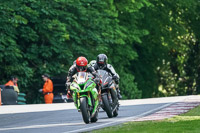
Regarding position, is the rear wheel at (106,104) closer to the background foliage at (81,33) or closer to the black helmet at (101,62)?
the black helmet at (101,62)

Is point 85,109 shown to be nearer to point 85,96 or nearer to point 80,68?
point 85,96

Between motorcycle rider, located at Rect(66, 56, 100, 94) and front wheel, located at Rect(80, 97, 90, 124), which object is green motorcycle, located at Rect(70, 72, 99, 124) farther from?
motorcycle rider, located at Rect(66, 56, 100, 94)

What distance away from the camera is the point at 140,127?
13281 mm

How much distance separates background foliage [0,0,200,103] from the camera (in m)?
29.7

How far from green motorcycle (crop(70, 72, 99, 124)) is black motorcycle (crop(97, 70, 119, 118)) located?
1.11 meters

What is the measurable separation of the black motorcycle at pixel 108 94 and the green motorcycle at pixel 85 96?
43.5 inches

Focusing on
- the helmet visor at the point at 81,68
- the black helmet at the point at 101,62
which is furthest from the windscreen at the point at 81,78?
the black helmet at the point at 101,62

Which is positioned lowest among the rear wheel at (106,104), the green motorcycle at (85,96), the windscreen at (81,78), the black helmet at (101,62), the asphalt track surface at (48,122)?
the asphalt track surface at (48,122)

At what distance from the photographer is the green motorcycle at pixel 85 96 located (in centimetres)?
1534

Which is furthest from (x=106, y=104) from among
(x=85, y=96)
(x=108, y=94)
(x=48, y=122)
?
(x=85, y=96)

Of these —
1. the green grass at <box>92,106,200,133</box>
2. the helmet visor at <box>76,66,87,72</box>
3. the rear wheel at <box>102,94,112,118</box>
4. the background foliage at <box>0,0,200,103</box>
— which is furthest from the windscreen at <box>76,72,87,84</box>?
the background foliage at <box>0,0,200,103</box>

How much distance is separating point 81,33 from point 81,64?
1644 cm

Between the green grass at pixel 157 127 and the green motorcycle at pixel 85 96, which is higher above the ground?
the green motorcycle at pixel 85 96

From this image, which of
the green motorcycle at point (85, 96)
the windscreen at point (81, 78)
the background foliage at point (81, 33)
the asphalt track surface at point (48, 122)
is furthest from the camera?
the background foliage at point (81, 33)
